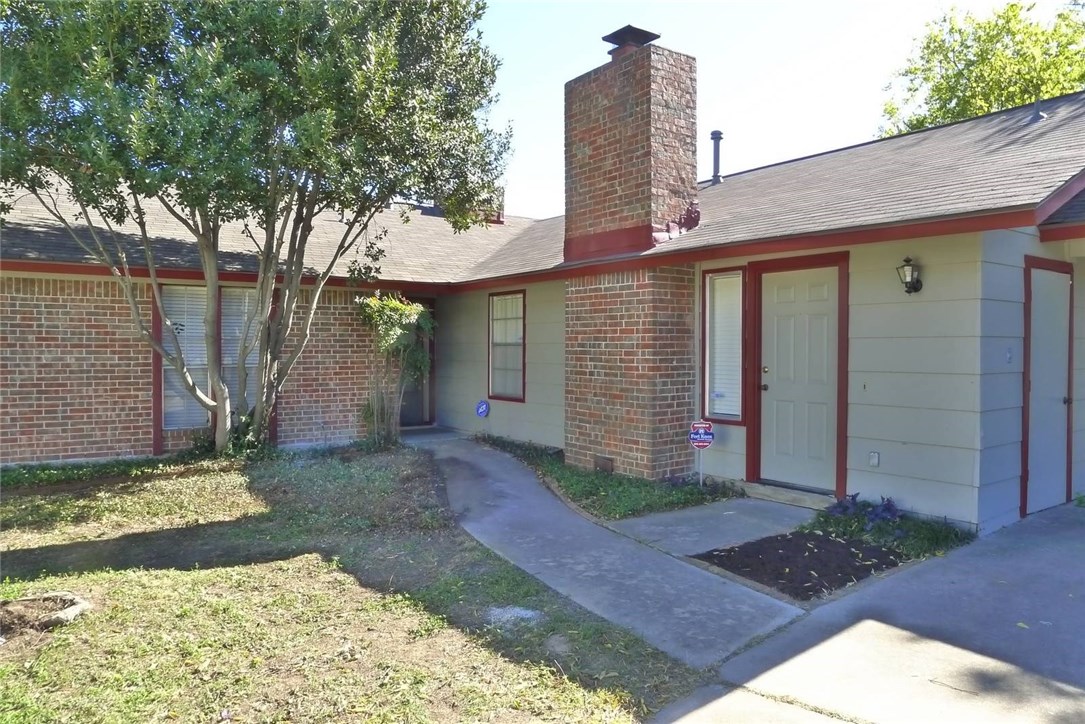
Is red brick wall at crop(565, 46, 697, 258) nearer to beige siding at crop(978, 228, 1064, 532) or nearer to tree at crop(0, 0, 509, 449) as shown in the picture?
tree at crop(0, 0, 509, 449)

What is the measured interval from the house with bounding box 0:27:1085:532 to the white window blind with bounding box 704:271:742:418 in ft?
0.08

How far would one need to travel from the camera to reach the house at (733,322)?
5609 mm

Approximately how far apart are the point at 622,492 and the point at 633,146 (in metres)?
3.70

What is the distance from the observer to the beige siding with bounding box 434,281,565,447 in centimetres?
954

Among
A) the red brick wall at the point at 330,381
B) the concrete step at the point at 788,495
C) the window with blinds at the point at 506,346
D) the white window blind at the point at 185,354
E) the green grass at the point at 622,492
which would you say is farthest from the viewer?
the window with blinds at the point at 506,346

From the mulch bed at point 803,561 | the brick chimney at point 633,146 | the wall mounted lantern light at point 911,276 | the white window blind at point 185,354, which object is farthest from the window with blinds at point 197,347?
the wall mounted lantern light at point 911,276

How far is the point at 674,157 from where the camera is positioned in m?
7.89

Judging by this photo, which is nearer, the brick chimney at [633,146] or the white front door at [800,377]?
the white front door at [800,377]

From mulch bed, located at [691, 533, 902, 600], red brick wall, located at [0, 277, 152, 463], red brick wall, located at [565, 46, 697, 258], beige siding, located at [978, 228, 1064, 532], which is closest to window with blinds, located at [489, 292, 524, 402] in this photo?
red brick wall, located at [565, 46, 697, 258]

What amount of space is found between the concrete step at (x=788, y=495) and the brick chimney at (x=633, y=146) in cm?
268

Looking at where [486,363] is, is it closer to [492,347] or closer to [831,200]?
[492,347]

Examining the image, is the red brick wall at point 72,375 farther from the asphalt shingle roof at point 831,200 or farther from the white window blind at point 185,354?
the asphalt shingle roof at point 831,200

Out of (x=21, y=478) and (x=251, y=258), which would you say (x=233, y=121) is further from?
(x=21, y=478)

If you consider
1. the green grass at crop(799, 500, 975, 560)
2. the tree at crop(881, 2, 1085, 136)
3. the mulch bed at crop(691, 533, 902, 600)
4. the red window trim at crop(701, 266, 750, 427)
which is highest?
the tree at crop(881, 2, 1085, 136)
